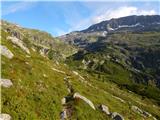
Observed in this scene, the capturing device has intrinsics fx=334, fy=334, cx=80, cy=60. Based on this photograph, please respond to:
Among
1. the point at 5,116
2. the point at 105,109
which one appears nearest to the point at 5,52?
the point at 105,109

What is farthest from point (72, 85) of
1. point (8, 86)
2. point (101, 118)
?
point (8, 86)

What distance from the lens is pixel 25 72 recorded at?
244 feet

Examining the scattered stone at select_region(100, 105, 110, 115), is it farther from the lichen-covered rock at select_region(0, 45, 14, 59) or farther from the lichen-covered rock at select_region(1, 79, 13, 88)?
the lichen-covered rock at select_region(0, 45, 14, 59)

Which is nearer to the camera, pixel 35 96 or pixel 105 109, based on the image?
pixel 35 96

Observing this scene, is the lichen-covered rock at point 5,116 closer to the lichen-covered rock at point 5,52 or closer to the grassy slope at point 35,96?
the grassy slope at point 35,96

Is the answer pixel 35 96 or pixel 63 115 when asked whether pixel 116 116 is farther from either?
pixel 35 96

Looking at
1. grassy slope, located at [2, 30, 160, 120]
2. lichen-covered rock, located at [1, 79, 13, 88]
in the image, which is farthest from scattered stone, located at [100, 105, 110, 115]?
lichen-covered rock, located at [1, 79, 13, 88]

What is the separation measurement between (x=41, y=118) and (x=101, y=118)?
646 inches

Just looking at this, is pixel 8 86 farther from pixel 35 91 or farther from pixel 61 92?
pixel 61 92

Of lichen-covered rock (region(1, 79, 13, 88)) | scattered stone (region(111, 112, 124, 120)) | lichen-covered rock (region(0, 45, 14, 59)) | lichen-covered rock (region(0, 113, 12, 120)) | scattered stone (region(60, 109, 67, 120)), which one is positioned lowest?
scattered stone (region(111, 112, 124, 120))

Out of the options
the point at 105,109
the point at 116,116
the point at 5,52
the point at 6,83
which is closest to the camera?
the point at 6,83

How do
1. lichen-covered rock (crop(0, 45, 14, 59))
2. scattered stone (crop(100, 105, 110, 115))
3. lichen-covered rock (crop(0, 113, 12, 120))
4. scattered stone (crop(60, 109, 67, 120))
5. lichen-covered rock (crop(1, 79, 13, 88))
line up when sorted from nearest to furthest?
lichen-covered rock (crop(0, 113, 12, 120))
scattered stone (crop(60, 109, 67, 120))
lichen-covered rock (crop(1, 79, 13, 88))
scattered stone (crop(100, 105, 110, 115))
lichen-covered rock (crop(0, 45, 14, 59))

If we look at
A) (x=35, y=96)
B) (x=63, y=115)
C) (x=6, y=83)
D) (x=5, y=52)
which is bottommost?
(x=63, y=115)

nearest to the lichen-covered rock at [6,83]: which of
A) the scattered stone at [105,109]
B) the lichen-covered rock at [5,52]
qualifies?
the lichen-covered rock at [5,52]
